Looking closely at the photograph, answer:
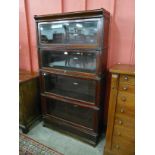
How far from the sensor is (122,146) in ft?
5.43

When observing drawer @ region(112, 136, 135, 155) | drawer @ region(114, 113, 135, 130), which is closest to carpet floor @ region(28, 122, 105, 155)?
drawer @ region(112, 136, 135, 155)

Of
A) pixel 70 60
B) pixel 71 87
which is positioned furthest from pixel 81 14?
pixel 71 87

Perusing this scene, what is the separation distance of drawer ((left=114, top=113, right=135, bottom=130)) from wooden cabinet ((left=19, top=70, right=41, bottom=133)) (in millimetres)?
1416

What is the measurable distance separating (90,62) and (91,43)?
27cm

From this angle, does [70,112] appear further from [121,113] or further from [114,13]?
[114,13]

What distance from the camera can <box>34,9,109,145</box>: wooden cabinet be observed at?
166 cm

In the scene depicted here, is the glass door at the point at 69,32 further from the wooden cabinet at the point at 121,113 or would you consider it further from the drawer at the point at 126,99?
the drawer at the point at 126,99

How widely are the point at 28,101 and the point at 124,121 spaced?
1517mm

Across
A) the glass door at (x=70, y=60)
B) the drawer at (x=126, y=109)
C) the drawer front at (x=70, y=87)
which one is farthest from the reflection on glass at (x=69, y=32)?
the drawer at (x=126, y=109)
